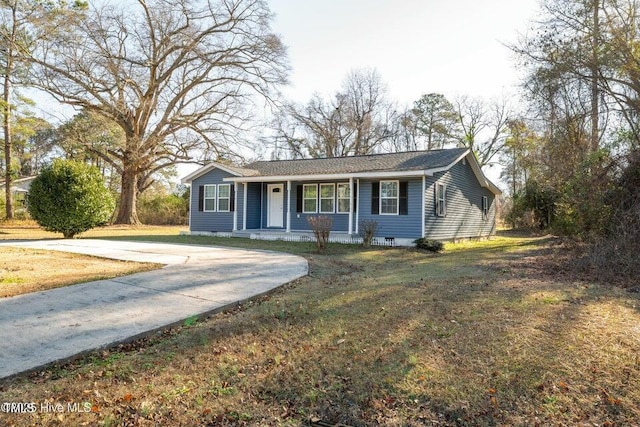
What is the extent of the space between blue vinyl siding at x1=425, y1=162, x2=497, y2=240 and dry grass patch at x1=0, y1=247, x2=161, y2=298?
34.1 ft

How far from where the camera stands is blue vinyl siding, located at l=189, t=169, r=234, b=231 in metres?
18.9

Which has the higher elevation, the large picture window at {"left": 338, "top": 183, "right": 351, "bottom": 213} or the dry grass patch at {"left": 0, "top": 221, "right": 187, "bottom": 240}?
the large picture window at {"left": 338, "top": 183, "right": 351, "bottom": 213}

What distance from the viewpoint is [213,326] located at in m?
4.74

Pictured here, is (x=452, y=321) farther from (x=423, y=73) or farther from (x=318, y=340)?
(x=423, y=73)

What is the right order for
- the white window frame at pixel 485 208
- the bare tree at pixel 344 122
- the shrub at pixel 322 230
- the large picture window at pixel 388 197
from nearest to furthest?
the shrub at pixel 322 230 < the large picture window at pixel 388 197 < the white window frame at pixel 485 208 < the bare tree at pixel 344 122

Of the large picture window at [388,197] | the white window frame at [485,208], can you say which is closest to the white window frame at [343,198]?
the large picture window at [388,197]

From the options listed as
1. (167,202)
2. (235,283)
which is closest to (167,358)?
(235,283)

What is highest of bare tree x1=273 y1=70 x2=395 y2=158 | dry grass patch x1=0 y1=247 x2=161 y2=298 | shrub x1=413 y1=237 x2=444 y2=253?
bare tree x1=273 y1=70 x2=395 y2=158

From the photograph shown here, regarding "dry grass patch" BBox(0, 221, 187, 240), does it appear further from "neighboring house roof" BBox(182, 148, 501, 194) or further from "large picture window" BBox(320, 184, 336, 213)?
"large picture window" BBox(320, 184, 336, 213)

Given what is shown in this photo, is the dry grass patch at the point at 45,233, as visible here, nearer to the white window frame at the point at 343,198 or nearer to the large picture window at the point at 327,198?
the large picture window at the point at 327,198

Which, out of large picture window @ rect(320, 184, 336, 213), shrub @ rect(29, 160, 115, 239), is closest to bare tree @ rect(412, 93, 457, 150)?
large picture window @ rect(320, 184, 336, 213)

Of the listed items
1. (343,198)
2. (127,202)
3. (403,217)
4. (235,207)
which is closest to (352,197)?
(343,198)

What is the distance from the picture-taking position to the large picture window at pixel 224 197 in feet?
61.9

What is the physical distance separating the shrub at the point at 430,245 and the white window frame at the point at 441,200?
6.56 feet
